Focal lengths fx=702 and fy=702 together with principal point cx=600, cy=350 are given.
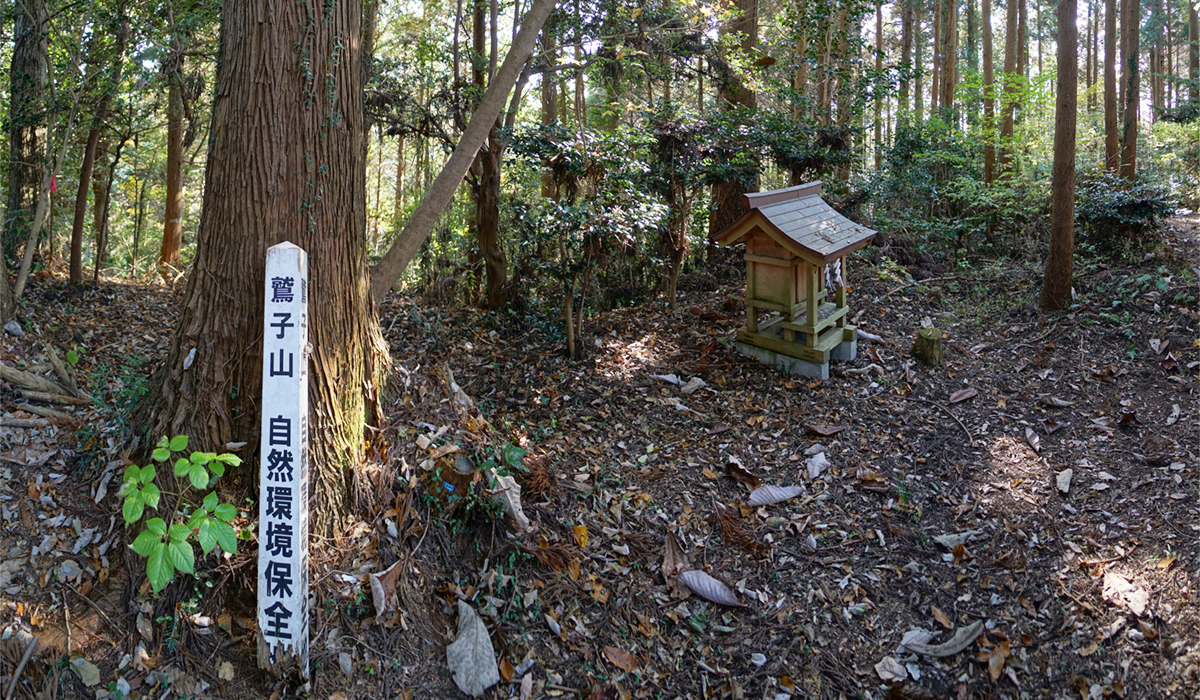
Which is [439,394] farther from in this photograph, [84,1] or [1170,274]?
[1170,274]

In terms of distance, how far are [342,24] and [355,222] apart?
1.04 metres

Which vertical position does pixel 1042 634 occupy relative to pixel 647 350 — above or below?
below

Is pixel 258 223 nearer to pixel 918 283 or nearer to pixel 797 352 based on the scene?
pixel 797 352

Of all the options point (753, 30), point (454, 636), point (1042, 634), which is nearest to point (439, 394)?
point (454, 636)

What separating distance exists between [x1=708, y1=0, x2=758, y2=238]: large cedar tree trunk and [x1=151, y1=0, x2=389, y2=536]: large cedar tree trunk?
22.3 ft

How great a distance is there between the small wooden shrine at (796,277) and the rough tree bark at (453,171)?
2238 millimetres

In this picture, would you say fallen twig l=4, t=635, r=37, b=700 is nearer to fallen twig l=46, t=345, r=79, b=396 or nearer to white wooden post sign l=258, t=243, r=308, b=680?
white wooden post sign l=258, t=243, r=308, b=680

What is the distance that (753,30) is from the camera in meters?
10.6

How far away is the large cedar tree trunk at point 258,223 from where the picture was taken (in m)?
3.48

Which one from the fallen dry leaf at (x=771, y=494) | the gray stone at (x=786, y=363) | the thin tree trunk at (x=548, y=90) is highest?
the thin tree trunk at (x=548, y=90)

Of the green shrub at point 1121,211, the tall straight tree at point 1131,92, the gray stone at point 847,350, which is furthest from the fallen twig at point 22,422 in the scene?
the tall straight tree at point 1131,92

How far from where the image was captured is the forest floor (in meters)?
3.18

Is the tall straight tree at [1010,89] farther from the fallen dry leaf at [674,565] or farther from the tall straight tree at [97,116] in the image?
the tall straight tree at [97,116]

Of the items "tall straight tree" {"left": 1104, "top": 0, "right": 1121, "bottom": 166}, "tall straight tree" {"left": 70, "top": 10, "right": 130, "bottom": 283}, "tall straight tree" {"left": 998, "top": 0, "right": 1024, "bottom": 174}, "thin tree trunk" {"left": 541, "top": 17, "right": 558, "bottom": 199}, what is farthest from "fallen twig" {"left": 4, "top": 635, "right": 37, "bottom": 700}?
"tall straight tree" {"left": 998, "top": 0, "right": 1024, "bottom": 174}
